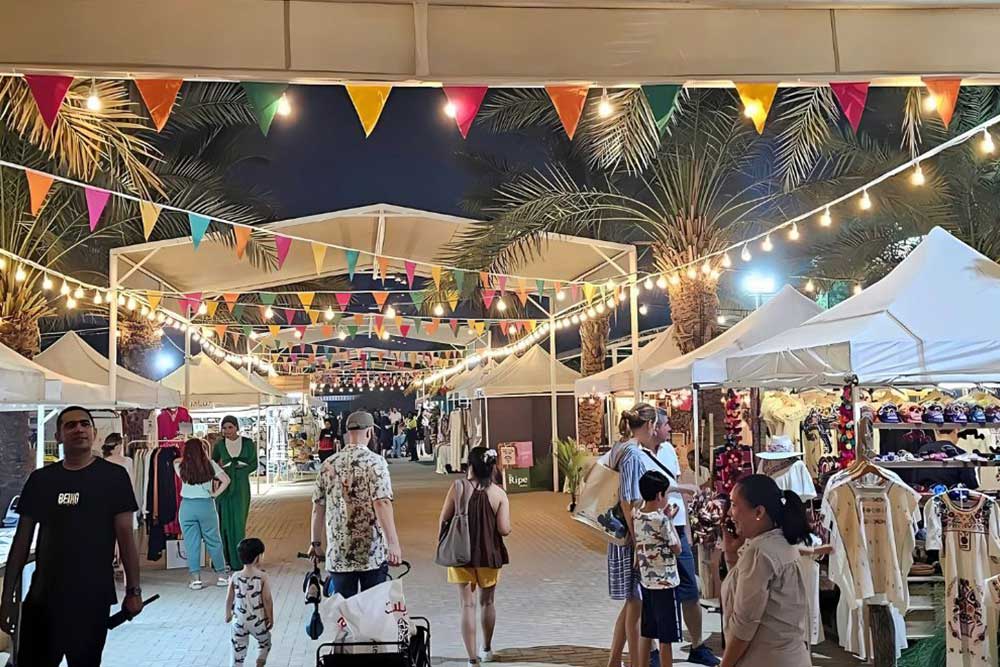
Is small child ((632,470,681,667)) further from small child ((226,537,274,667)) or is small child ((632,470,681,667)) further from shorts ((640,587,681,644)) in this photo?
small child ((226,537,274,667))

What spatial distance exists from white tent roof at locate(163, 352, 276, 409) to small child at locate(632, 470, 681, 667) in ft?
45.8

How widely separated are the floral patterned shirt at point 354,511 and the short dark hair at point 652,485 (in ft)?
5.14

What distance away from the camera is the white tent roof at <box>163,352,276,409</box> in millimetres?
18266

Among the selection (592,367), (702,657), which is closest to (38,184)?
(702,657)

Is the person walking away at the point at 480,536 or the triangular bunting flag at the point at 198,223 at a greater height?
the triangular bunting flag at the point at 198,223

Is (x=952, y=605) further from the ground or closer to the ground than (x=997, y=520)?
closer to the ground

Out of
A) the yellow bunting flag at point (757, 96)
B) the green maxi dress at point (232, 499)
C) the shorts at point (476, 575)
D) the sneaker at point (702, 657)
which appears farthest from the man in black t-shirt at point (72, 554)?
the green maxi dress at point (232, 499)

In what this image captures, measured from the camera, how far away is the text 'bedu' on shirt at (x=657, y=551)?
5449mm

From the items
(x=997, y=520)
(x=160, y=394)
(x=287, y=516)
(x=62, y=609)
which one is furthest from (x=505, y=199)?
(x=62, y=609)

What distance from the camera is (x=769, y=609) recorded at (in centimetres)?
354

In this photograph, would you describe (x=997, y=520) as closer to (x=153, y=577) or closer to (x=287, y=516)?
(x=153, y=577)

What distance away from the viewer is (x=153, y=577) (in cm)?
1036

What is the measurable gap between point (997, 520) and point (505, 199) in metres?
9.39

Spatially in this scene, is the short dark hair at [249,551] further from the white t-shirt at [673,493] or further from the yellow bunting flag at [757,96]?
the yellow bunting flag at [757,96]
